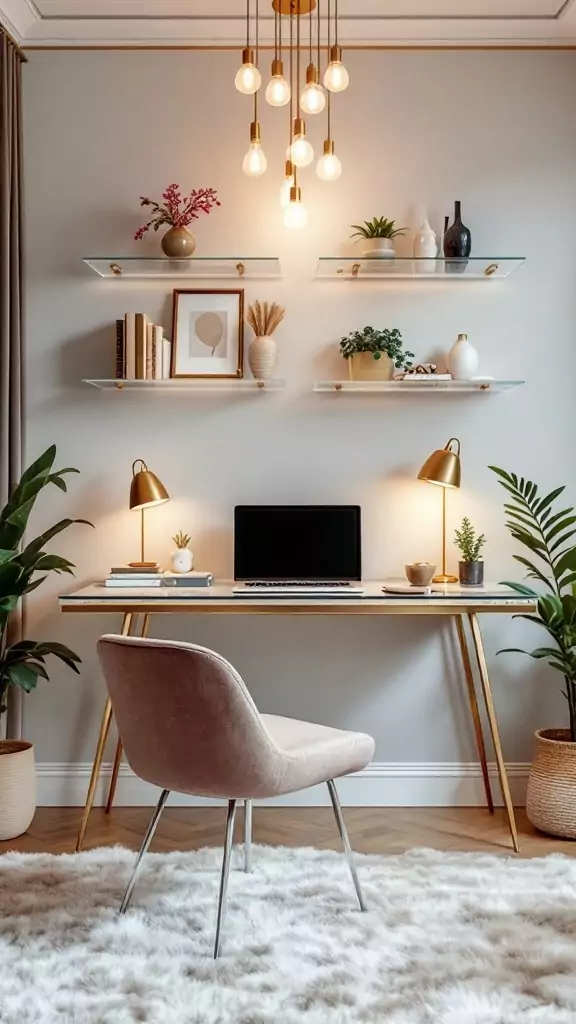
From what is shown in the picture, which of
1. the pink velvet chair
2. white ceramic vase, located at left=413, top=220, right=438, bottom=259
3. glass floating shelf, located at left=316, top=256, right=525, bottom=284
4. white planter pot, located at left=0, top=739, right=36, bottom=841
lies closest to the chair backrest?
the pink velvet chair

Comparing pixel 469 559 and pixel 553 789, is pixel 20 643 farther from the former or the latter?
pixel 553 789

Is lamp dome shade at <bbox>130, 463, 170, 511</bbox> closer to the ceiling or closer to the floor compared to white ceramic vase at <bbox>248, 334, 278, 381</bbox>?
closer to the floor

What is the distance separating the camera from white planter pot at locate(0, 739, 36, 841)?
312cm

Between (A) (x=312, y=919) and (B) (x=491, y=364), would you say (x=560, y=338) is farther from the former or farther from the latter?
(A) (x=312, y=919)

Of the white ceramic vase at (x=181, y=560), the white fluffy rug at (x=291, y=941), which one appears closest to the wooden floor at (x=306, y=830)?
the white fluffy rug at (x=291, y=941)

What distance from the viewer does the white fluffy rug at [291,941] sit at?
1943 millimetres

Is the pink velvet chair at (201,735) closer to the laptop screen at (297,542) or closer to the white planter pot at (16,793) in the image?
the white planter pot at (16,793)

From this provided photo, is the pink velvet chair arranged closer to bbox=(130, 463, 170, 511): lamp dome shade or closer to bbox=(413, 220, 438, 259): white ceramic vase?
bbox=(130, 463, 170, 511): lamp dome shade

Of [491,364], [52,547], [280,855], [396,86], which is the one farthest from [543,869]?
[396,86]

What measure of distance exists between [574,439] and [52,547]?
1973mm

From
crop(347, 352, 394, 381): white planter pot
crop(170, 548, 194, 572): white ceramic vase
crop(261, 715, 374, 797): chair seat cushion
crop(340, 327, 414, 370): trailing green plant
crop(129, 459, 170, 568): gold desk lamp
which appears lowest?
crop(261, 715, 374, 797): chair seat cushion

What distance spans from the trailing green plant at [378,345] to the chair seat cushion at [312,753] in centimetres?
146

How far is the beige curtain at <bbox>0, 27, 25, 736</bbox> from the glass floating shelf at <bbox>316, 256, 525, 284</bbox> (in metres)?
1.10

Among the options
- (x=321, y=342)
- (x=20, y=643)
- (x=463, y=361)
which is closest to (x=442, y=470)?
(x=463, y=361)
